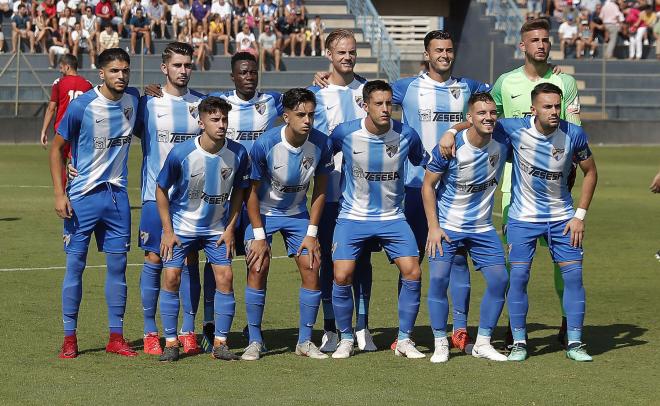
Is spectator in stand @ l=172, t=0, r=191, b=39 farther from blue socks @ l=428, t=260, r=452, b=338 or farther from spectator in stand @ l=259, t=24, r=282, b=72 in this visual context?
blue socks @ l=428, t=260, r=452, b=338

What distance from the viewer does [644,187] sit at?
22906 mm

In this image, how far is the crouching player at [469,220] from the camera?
346 inches

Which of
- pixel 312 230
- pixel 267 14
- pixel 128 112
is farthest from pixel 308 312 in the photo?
pixel 267 14

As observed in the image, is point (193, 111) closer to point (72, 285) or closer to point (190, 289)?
point (190, 289)

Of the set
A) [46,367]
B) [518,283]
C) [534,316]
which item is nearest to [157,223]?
[46,367]

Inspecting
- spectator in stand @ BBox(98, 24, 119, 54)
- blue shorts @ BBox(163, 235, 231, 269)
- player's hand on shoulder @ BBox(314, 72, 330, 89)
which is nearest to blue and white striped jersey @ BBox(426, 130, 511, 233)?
player's hand on shoulder @ BBox(314, 72, 330, 89)

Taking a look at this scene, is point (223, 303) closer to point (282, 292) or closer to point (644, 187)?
point (282, 292)

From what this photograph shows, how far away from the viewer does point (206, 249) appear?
885 cm

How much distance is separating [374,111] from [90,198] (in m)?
2.02

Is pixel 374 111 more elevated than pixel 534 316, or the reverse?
pixel 374 111

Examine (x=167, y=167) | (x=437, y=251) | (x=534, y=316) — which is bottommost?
(x=534, y=316)

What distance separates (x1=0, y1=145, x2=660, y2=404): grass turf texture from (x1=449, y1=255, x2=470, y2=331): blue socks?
32cm

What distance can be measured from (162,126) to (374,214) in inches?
63.2

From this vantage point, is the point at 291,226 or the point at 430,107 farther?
the point at 430,107
